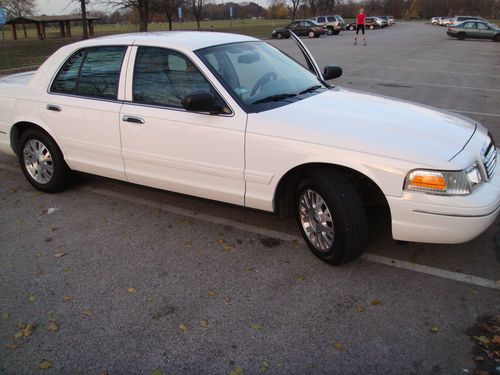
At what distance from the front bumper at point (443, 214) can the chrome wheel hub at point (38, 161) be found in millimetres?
3673

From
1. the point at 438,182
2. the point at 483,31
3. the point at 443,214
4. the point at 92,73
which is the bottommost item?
the point at 483,31

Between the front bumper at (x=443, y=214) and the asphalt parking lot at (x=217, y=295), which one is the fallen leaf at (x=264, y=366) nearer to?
the asphalt parking lot at (x=217, y=295)

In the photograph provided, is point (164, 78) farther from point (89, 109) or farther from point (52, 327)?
point (52, 327)

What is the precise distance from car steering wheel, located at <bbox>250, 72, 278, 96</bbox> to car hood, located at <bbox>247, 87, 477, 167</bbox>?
13.8 inches

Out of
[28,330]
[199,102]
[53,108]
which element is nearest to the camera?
[28,330]

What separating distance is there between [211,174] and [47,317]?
5.37 ft

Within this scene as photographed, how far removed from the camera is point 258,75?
4.28 m

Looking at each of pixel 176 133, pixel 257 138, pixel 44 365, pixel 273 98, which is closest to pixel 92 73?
pixel 176 133

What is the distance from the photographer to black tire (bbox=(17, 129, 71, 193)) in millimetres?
5039

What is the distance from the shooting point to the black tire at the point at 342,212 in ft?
11.3

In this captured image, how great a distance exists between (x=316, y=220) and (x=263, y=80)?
138 cm

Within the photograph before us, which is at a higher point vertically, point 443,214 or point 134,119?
point 134,119

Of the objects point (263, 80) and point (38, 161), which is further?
point (38, 161)

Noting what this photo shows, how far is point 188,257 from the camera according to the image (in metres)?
3.95
